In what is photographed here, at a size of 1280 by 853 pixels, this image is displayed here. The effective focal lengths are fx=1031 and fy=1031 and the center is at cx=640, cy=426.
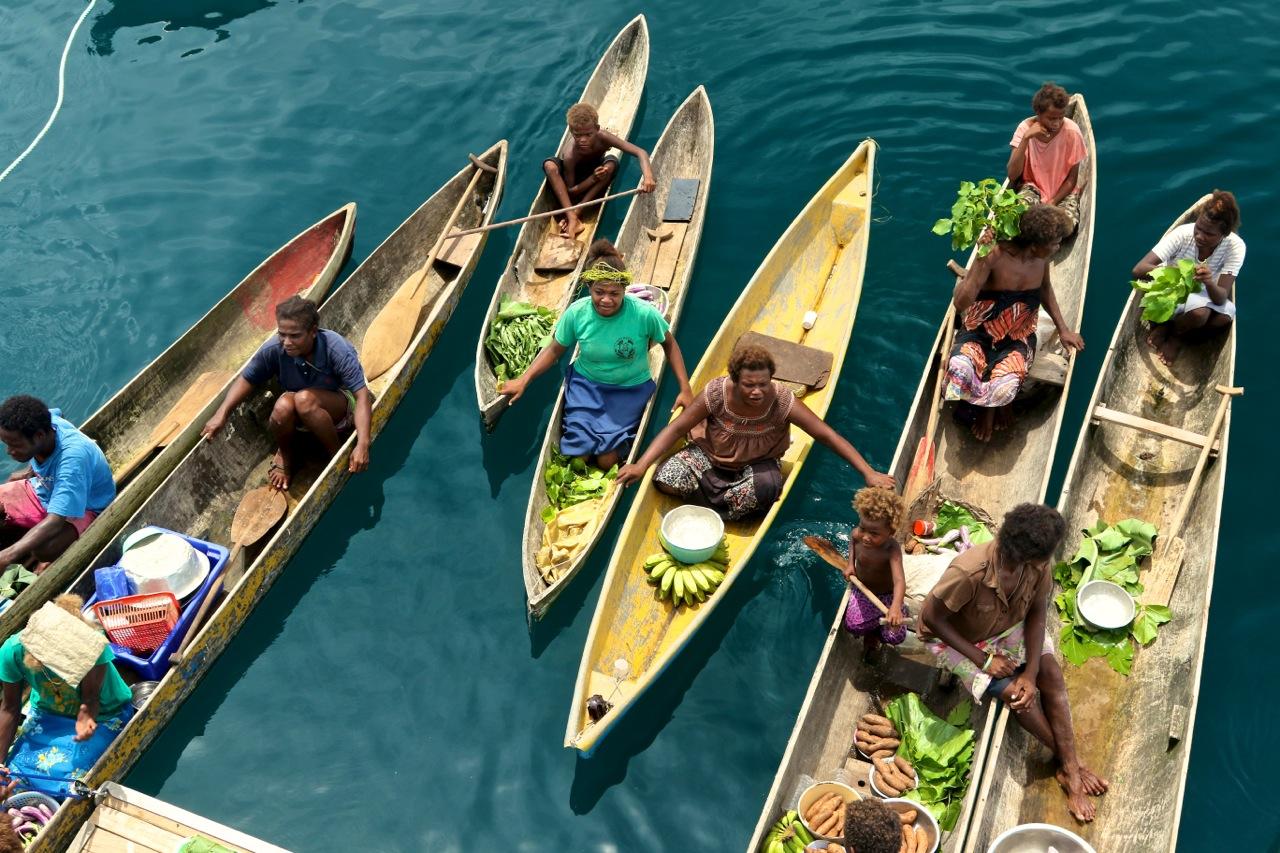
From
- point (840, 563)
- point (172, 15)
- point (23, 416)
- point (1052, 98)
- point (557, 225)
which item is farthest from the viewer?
point (172, 15)

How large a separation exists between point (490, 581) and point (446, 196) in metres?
4.78

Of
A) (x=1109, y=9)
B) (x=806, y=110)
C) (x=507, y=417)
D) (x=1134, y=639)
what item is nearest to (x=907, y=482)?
(x=1134, y=639)

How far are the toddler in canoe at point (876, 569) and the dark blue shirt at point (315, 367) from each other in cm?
446

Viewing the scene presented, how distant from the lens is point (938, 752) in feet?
21.7

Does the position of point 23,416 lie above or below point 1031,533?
below

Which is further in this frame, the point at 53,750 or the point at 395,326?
the point at 395,326

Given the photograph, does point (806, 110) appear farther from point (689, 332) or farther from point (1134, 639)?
point (1134, 639)

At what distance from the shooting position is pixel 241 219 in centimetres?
1203

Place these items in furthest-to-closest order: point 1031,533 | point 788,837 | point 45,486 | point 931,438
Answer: point 931,438, point 45,486, point 788,837, point 1031,533

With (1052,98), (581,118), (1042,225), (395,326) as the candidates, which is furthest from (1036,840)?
(581,118)

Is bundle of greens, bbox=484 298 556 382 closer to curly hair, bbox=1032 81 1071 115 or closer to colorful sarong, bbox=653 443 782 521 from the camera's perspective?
colorful sarong, bbox=653 443 782 521

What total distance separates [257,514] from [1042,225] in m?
6.75

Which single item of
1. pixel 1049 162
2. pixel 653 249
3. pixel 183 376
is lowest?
pixel 183 376

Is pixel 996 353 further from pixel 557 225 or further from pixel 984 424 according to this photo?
pixel 557 225
